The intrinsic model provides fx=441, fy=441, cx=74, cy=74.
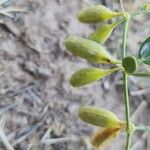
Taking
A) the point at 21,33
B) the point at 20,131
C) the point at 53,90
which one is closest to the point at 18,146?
the point at 20,131

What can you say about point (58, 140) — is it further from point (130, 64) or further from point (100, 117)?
point (130, 64)

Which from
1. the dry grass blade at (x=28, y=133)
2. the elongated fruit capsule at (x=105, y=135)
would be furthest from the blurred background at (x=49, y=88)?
the elongated fruit capsule at (x=105, y=135)

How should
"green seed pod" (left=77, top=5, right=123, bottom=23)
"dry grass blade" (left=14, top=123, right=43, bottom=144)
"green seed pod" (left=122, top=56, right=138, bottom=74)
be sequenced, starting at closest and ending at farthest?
"green seed pod" (left=122, top=56, right=138, bottom=74) → "green seed pod" (left=77, top=5, right=123, bottom=23) → "dry grass blade" (left=14, top=123, right=43, bottom=144)

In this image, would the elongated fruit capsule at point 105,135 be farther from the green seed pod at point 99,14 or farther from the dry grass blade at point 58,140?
the dry grass blade at point 58,140

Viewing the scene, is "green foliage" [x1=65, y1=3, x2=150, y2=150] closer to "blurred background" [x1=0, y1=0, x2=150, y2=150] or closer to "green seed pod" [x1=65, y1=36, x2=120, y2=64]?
"green seed pod" [x1=65, y1=36, x2=120, y2=64]

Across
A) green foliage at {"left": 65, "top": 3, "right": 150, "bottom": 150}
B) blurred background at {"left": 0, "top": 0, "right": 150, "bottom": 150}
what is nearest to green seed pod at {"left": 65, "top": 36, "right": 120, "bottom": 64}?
green foliage at {"left": 65, "top": 3, "right": 150, "bottom": 150}

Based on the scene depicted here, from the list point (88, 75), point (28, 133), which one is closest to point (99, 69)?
point (88, 75)
